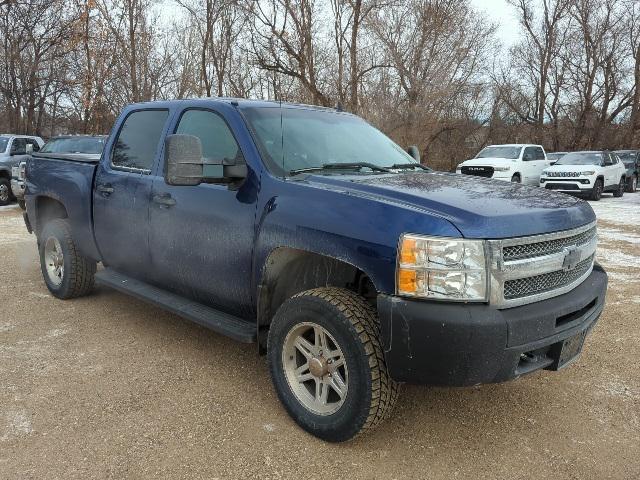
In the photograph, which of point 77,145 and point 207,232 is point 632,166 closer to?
point 77,145

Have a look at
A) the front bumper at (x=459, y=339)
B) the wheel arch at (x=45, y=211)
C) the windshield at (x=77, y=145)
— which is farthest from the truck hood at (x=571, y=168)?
the front bumper at (x=459, y=339)

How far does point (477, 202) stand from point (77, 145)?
1169cm

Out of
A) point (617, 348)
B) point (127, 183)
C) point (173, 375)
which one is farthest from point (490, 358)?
point (127, 183)

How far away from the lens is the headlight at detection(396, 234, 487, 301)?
241cm

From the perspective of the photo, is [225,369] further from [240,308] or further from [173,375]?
[240,308]

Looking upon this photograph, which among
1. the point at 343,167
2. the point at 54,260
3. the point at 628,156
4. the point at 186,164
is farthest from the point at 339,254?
the point at 628,156

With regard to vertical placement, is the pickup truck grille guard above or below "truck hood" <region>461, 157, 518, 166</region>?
below

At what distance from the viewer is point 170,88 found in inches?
1266

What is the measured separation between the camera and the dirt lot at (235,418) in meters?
2.68

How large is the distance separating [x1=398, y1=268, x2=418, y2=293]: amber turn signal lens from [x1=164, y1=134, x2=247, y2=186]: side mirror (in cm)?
126

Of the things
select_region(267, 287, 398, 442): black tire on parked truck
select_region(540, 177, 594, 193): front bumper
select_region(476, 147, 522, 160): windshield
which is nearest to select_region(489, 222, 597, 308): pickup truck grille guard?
select_region(267, 287, 398, 442): black tire on parked truck

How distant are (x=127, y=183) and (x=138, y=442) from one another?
6.91ft

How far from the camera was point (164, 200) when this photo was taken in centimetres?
380

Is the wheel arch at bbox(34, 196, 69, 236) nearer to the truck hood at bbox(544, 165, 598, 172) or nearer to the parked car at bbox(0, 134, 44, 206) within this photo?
the parked car at bbox(0, 134, 44, 206)
